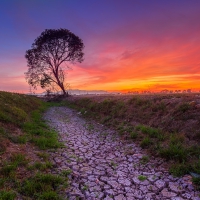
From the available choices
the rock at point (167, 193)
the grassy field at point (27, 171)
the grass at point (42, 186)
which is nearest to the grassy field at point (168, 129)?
the rock at point (167, 193)

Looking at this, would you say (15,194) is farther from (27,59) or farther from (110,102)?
(27,59)

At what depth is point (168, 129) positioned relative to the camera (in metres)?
7.54

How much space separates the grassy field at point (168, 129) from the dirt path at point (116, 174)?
411mm

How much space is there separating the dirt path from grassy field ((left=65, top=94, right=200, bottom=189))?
41 cm

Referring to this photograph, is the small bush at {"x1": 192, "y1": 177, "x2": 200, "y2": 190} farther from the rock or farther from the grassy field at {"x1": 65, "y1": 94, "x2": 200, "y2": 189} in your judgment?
the rock

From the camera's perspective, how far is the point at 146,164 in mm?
5520

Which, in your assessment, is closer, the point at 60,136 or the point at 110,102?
the point at 60,136

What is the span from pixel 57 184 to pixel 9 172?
142 centimetres

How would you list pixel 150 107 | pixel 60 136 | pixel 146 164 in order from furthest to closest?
pixel 150 107 → pixel 60 136 → pixel 146 164

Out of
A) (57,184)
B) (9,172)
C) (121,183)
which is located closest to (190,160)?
(121,183)

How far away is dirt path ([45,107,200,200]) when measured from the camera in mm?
3990

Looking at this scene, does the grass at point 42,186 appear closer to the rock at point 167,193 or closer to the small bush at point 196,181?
the rock at point 167,193

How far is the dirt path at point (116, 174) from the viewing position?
13.1 ft

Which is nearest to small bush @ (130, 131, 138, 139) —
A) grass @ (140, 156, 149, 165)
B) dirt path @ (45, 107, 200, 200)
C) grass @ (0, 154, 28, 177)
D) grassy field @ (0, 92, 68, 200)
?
dirt path @ (45, 107, 200, 200)
